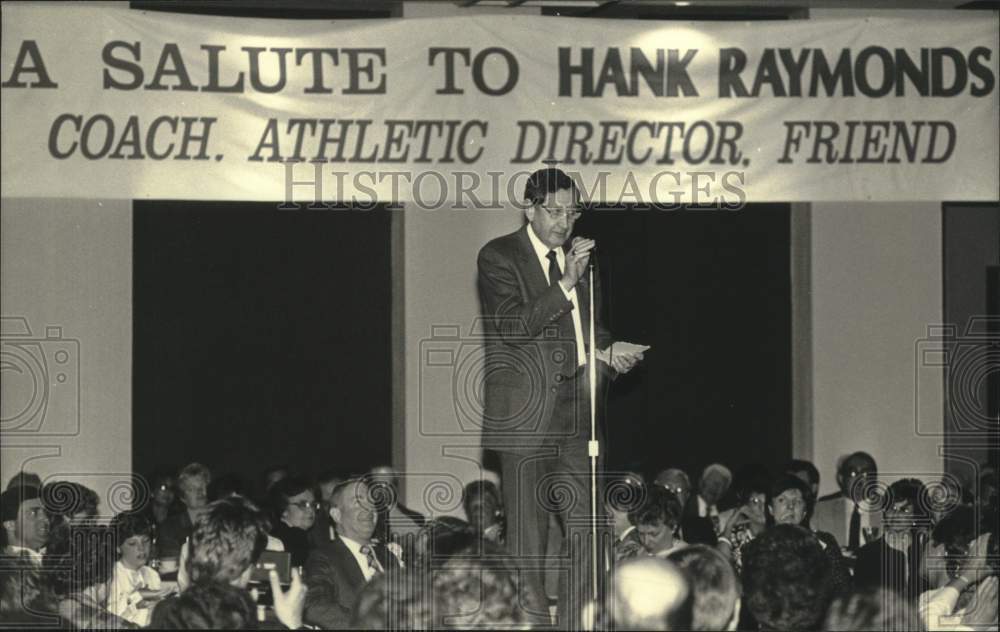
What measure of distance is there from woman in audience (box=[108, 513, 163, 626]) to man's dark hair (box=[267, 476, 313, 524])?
1.03 m

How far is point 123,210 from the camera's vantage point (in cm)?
873

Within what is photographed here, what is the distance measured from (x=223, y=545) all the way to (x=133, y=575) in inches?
74.7

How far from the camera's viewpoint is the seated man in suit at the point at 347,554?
539 cm

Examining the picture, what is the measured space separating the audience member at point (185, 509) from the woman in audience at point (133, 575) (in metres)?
0.91

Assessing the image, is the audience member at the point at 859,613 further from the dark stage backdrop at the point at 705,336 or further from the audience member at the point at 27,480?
the dark stage backdrop at the point at 705,336

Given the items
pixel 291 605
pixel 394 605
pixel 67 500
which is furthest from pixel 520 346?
pixel 67 500

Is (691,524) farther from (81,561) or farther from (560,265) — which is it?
(81,561)

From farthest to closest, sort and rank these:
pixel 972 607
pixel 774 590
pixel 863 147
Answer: pixel 863 147, pixel 972 607, pixel 774 590

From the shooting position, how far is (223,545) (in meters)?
4.34

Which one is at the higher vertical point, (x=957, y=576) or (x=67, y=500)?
(x=67, y=500)

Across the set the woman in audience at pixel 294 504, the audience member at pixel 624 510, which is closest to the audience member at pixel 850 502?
the audience member at pixel 624 510

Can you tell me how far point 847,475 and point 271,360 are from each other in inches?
132

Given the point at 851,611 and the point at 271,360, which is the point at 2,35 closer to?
the point at 271,360

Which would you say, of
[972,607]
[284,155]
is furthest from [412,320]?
[972,607]
